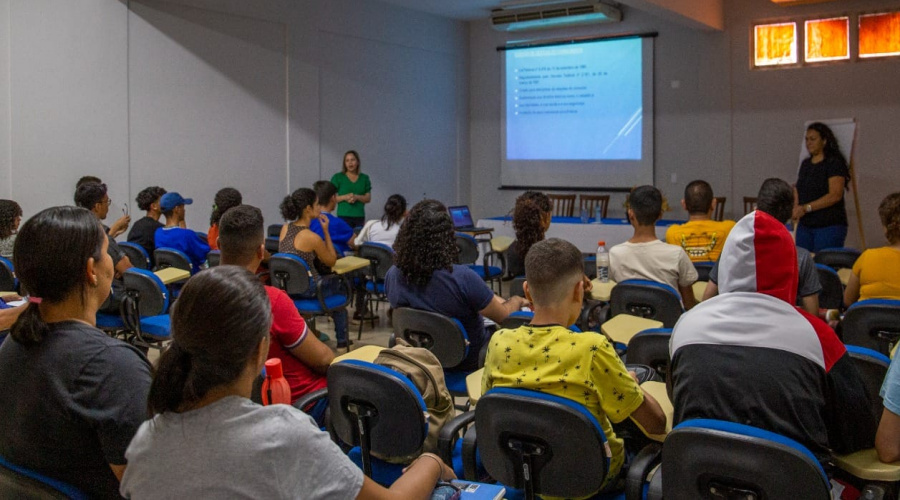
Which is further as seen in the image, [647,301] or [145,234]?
[145,234]

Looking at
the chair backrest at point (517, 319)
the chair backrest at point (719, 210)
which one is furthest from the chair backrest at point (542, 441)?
the chair backrest at point (719, 210)

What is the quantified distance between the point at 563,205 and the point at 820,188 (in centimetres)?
402

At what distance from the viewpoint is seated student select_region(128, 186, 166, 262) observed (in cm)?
573

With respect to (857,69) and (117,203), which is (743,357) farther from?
(857,69)


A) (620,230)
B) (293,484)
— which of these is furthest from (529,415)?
(620,230)

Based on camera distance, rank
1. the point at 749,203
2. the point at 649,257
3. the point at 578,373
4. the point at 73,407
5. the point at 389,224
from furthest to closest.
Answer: the point at 749,203 → the point at 389,224 → the point at 649,257 → the point at 578,373 → the point at 73,407

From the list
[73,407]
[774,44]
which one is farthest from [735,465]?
[774,44]

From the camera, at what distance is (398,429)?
238cm

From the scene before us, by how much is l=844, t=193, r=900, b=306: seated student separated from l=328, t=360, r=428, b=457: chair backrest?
2489 mm

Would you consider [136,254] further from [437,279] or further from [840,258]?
[840,258]

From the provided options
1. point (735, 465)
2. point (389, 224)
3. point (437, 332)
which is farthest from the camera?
point (389, 224)

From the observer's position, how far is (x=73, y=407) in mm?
1610

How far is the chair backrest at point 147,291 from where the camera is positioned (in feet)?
14.3

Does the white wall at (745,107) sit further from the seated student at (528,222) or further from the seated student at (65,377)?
the seated student at (65,377)
